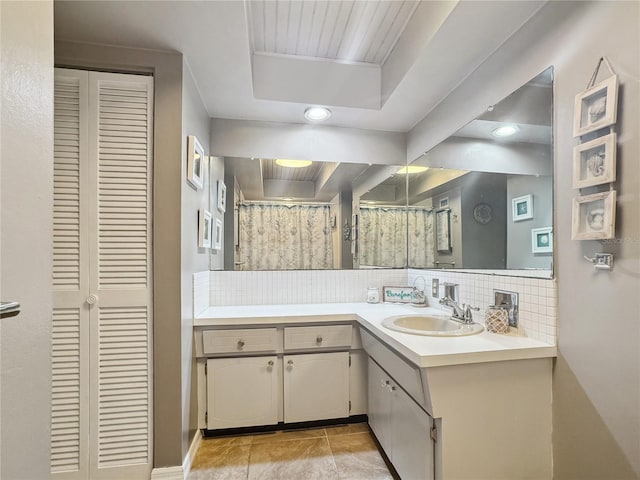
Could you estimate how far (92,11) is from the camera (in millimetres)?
1303

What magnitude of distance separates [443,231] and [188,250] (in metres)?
1.70

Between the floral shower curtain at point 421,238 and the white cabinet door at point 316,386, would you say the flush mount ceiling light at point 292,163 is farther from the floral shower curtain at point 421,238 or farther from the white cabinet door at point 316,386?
the white cabinet door at point 316,386

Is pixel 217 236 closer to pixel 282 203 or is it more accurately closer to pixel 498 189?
pixel 282 203

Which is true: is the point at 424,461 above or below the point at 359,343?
below

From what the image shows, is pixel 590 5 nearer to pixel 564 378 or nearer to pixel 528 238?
pixel 528 238

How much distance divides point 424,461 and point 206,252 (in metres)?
1.78

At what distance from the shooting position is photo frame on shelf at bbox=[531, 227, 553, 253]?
130 centimetres

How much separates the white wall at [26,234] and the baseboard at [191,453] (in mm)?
969

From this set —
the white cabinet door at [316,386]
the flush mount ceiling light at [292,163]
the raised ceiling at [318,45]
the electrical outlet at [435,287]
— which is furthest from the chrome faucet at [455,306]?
the flush mount ceiling light at [292,163]

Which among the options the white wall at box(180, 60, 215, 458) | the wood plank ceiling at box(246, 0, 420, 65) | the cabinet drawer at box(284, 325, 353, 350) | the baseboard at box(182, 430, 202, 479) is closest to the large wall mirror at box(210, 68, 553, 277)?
the white wall at box(180, 60, 215, 458)

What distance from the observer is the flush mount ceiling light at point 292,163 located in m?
2.39

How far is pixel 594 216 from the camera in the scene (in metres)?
1.09

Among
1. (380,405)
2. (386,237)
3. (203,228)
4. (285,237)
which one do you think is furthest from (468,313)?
(203,228)

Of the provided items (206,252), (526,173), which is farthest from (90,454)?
(526,173)
